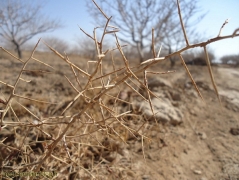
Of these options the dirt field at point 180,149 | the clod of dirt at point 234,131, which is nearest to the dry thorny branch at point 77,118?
the dirt field at point 180,149

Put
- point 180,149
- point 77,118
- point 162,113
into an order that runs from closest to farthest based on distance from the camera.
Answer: point 77,118 → point 180,149 → point 162,113

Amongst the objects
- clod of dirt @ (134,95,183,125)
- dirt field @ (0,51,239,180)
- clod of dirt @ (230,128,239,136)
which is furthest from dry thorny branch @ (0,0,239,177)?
clod of dirt @ (230,128,239,136)

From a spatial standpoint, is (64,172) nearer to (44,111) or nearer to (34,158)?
(34,158)

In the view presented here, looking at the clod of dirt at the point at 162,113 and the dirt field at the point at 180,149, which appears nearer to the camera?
the dirt field at the point at 180,149

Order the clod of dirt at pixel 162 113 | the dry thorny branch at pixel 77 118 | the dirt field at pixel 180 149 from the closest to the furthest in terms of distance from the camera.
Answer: the dry thorny branch at pixel 77 118, the dirt field at pixel 180 149, the clod of dirt at pixel 162 113

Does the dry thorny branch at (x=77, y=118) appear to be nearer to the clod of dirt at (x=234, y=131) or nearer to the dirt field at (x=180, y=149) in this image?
the dirt field at (x=180, y=149)

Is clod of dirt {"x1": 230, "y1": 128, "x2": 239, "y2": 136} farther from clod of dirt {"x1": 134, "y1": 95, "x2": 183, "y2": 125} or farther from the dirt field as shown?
clod of dirt {"x1": 134, "y1": 95, "x2": 183, "y2": 125}

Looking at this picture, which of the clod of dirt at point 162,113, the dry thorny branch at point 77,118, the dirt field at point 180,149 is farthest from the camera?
the clod of dirt at point 162,113

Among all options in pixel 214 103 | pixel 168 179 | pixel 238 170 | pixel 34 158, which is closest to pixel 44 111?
pixel 34 158

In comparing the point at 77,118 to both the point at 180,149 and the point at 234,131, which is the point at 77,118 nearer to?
the point at 180,149

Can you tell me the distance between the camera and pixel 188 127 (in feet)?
4.50

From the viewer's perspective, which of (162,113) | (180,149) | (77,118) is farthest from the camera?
(162,113)

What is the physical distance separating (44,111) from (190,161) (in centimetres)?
102

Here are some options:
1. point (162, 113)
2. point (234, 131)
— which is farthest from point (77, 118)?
point (234, 131)
